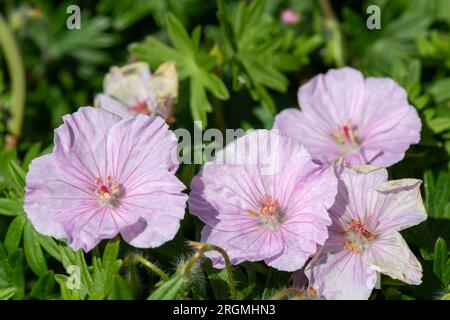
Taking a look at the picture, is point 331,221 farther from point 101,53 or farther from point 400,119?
point 101,53

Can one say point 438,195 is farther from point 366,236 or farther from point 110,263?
point 110,263

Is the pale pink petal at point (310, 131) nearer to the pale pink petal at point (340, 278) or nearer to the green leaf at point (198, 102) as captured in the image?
the green leaf at point (198, 102)

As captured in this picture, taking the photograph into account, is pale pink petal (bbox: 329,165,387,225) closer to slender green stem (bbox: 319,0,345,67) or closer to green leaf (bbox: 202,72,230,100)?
green leaf (bbox: 202,72,230,100)

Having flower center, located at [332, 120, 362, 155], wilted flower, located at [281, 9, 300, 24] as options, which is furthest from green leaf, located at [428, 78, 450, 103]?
wilted flower, located at [281, 9, 300, 24]

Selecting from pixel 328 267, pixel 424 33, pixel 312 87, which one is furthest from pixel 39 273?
pixel 424 33

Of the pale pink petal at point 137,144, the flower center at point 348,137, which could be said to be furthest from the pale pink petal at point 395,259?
the pale pink petal at point 137,144

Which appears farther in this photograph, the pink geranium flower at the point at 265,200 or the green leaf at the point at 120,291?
the pink geranium flower at the point at 265,200
